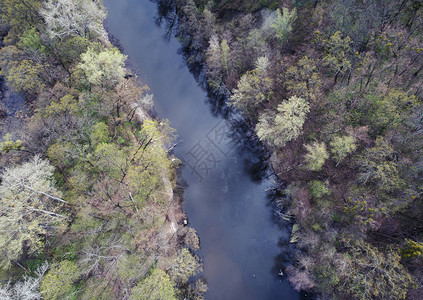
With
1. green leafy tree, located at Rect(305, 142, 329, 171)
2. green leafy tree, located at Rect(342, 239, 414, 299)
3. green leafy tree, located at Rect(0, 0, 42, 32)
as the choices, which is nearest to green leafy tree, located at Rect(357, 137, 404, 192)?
green leafy tree, located at Rect(305, 142, 329, 171)

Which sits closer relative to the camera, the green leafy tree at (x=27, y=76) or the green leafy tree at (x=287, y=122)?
the green leafy tree at (x=287, y=122)

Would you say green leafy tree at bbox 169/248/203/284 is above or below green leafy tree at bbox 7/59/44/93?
below

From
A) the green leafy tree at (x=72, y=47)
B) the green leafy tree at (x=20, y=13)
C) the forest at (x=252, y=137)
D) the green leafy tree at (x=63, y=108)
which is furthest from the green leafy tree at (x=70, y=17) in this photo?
the green leafy tree at (x=63, y=108)

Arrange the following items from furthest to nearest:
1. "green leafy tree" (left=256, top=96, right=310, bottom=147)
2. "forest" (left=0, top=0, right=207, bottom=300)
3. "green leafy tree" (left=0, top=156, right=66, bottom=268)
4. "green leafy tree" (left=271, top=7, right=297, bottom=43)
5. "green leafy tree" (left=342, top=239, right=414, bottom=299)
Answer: "green leafy tree" (left=271, top=7, right=297, bottom=43) → "green leafy tree" (left=256, top=96, right=310, bottom=147) → "forest" (left=0, top=0, right=207, bottom=300) → "green leafy tree" (left=0, top=156, right=66, bottom=268) → "green leafy tree" (left=342, top=239, right=414, bottom=299)

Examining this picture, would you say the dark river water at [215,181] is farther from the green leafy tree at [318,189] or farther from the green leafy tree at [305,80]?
the green leafy tree at [305,80]

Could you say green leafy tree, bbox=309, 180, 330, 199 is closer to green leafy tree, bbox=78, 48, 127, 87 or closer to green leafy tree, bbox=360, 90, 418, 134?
green leafy tree, bbox=360, 90, 418, 134

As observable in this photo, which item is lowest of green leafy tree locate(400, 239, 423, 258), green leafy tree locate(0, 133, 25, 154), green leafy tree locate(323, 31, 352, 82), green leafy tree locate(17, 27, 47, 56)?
green leafy tree locate(400, 239, 423, 258)
